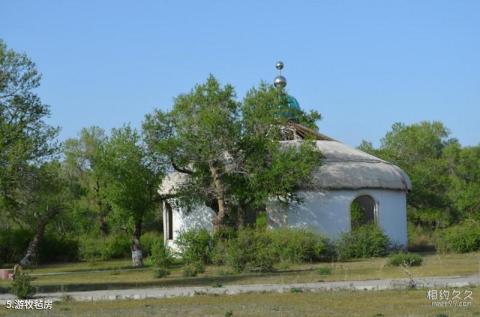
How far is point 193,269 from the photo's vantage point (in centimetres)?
2519

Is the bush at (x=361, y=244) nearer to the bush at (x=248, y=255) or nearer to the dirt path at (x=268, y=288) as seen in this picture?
the bush at (x=248, y=255)

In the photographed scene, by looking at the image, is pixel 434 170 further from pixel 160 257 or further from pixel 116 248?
pixel 160 257

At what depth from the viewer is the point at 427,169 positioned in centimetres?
5925

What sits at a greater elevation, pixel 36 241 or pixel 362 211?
pixel 362 211

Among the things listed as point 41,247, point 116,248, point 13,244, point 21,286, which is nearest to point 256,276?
point 21,286

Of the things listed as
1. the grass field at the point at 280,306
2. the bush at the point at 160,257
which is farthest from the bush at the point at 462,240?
the grass field at the point at 280,306

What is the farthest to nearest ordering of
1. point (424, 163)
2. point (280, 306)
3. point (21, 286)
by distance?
point (424, 163) < point (21, 286) < point (280, 306)

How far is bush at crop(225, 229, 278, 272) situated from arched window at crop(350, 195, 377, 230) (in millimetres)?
9074

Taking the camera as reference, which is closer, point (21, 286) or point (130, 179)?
point (21, 286)

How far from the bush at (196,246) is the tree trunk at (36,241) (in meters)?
10.6

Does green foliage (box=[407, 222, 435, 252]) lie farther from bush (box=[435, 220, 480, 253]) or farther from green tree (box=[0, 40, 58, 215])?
green tree (box=[0, 40, 58, 215])

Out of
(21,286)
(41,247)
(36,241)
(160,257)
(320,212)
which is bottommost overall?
(21,286)

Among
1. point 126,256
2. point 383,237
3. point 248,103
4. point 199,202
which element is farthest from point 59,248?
point 383,237

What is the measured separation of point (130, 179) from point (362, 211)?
34.3 ft
